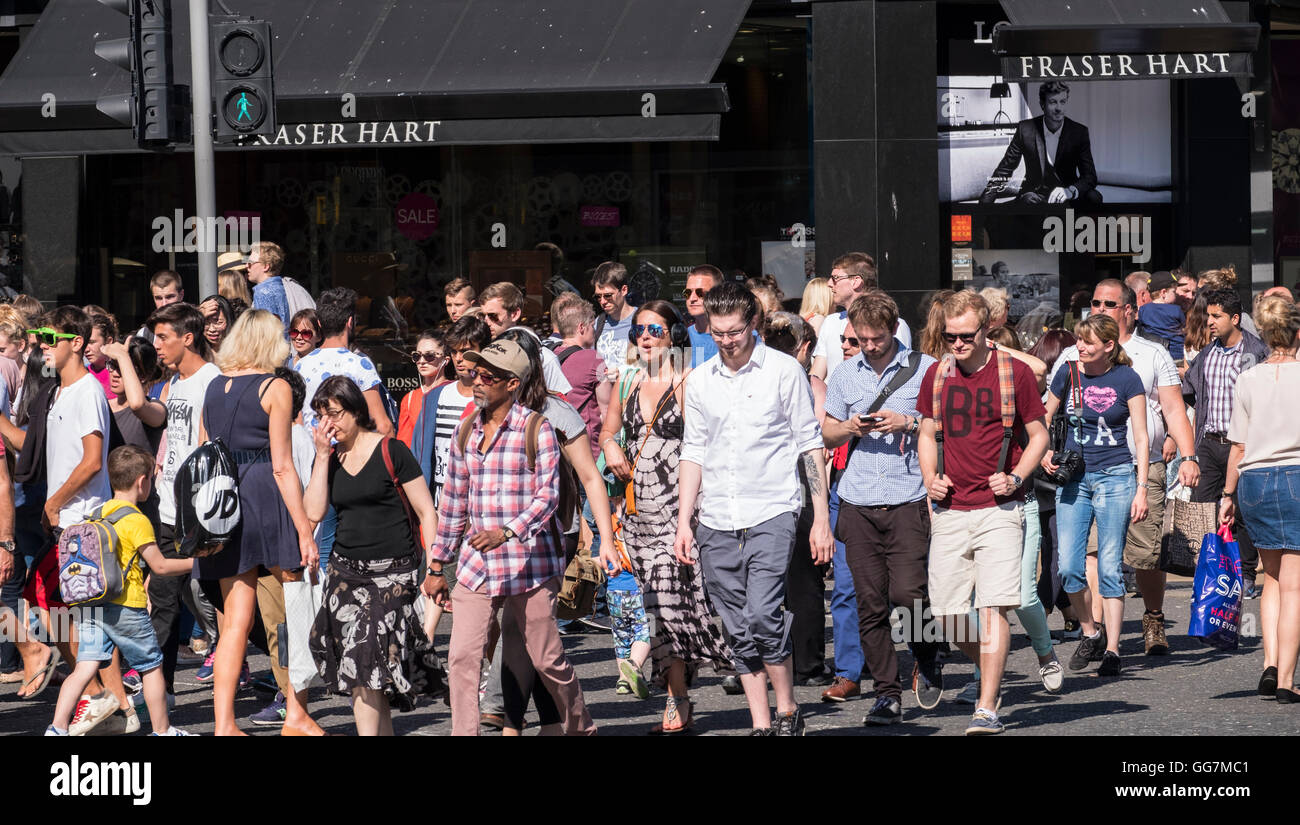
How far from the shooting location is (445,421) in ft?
29.3

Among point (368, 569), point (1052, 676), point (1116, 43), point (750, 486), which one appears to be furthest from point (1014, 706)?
point (1116, 43)

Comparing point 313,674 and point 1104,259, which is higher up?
point 1104,259

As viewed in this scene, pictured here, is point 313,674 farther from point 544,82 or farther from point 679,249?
A: point 679,249

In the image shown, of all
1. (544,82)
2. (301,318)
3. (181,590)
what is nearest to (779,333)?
(301,318)

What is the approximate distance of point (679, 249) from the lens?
1627 centimetres

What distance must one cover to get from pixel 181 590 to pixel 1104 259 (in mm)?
10591

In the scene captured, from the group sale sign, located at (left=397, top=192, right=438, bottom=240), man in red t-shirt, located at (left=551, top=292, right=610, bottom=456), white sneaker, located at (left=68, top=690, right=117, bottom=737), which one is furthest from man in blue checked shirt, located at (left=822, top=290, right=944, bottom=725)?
sale sign, located at (left=397, top=192, right=438, bottom=240)

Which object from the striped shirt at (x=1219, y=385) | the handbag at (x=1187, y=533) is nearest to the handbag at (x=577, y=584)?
the handbag at (x=1187, y=533)

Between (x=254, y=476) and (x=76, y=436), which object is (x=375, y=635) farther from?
(x=76, y=436)

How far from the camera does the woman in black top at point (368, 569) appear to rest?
22.0 feet

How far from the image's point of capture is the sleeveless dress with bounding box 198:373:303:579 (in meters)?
7.39

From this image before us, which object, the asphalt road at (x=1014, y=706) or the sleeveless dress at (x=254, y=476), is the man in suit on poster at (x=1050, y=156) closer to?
the asphalt road at (x=1014, y=706)

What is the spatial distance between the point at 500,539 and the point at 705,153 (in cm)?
1027

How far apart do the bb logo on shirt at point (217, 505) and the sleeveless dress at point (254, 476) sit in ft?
0.43
